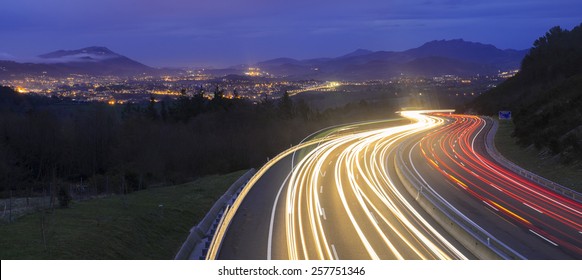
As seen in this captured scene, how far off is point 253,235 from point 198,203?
960 centimetres

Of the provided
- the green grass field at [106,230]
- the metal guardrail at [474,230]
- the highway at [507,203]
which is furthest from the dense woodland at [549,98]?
the green grass field at [106,230]

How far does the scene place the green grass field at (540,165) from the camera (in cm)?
3522

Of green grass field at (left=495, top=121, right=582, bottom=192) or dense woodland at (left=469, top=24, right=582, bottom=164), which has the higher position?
dense woodland at (left=469, top=24, right=582, bottom=164)

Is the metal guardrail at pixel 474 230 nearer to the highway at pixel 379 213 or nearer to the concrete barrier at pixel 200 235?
the highway at pixel 379 213

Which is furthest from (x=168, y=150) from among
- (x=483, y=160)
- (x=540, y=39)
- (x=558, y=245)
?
(x=540, y=39)

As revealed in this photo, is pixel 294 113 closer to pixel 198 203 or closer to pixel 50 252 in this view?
pixel 198 203

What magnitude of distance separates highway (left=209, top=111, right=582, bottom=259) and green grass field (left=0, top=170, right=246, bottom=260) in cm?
243

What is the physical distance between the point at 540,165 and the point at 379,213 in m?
22.8

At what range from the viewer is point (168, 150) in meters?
69.5

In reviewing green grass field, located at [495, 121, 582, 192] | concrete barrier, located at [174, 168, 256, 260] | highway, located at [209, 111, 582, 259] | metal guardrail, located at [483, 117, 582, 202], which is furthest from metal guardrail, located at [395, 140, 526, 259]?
concrete barrier, located at [174, 168, 256, 260]

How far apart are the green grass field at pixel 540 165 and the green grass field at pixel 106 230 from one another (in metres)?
22.8

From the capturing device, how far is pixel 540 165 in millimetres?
43031

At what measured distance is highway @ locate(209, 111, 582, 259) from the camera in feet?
64.1

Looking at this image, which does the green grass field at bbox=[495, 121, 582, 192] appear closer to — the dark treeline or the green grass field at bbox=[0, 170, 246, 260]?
the green grass field at bbox=[0, 170, 246, 260]
